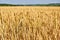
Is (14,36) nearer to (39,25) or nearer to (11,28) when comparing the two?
(11,28)

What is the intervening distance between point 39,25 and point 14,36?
0.54m

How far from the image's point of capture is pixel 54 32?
3.18 m

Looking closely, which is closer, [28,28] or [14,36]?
[14,36]

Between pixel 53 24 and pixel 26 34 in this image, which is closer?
pixel 26 34

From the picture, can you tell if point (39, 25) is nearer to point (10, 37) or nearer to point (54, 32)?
point (54, 32)

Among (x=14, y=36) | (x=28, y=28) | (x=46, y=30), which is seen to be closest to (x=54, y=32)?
(x=46, y=30)

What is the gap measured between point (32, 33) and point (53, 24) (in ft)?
1.51

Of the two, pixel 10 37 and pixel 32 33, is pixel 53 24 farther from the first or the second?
pixel 10 37

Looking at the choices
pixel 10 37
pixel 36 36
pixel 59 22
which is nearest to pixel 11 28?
pixel 10 37

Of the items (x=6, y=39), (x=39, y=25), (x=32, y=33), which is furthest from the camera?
(x=39, y=25)

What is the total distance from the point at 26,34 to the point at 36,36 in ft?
0.47

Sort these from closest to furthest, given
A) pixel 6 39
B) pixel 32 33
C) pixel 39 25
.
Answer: pixel 6 39
pixel 32 33
pixel 39 25

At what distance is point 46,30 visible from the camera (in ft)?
10.6

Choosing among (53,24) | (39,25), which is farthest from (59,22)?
(39,25)
